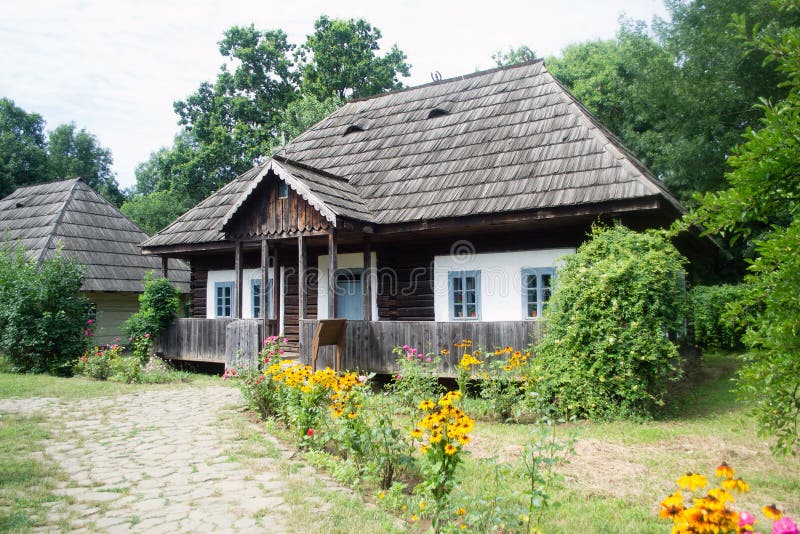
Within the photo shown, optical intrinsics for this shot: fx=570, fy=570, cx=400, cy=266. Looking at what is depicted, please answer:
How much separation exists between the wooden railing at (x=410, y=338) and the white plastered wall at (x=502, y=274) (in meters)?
1.58

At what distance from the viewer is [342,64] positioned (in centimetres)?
3064

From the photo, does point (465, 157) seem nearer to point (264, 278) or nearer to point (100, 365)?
point (264, 278)

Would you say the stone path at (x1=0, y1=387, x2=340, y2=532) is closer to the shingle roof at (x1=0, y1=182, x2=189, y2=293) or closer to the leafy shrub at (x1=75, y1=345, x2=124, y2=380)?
the leafy shrub at (x1=75, y1=345, x2=124, y2=380)

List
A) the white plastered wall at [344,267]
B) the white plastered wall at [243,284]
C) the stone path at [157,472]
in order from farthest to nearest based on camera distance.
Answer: the white plastered wall at [243,284] → the white plastered wall at [344,267] → the stone path at [157,472]

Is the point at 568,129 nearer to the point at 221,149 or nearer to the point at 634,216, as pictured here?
the point at 634,216

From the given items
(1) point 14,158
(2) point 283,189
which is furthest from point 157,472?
(1) point 14,158

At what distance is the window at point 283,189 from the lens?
10.5m

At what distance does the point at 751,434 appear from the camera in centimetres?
672

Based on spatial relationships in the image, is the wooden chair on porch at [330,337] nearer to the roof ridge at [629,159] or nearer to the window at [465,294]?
the window at [465,294]

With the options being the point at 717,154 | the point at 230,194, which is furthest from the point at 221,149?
the point at 717,154

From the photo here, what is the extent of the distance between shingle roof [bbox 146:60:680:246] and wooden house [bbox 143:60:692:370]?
0.04m

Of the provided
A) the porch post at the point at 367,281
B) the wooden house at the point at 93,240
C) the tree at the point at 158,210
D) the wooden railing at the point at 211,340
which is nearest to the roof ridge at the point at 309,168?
the porch post at the point at 367,281

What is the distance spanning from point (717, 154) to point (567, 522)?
1656 centimetres

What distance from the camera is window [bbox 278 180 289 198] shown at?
10469 mm
